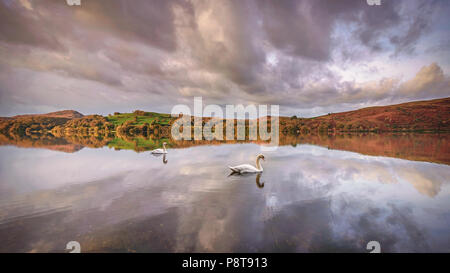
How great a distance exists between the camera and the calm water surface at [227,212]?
4.49m

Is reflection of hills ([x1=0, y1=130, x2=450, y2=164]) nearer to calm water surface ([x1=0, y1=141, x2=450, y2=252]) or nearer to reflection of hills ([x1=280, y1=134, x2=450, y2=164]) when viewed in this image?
reflection of hills ([x1=280, y1=134, x2=450, y2=164])

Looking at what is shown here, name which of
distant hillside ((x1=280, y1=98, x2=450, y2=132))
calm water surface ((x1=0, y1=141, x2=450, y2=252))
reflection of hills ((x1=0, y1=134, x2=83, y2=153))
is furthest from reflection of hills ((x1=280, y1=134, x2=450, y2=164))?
distant hillside ((x1=280, y1=98, x2=450, y2=132))

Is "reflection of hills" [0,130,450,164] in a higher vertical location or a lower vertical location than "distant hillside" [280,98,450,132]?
lower

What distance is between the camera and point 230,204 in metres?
6.96

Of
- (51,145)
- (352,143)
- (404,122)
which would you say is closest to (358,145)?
(352,143)

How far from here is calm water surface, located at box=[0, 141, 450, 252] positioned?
4.49 m

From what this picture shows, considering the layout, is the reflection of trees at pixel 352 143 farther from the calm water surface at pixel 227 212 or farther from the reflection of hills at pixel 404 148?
the calm water surface at pixel 227 212

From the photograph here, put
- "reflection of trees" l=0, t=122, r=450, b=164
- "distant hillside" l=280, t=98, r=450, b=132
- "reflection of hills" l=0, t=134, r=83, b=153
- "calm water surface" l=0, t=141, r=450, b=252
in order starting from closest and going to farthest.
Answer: "calm water surface" l=0, t=141, r=450, b=252
"reflection of trees" l=0, t=122, r=450, b=164
"reflection of hills" l=0, t=134, r=83, b=153
"distant hillside" l=280, t=98, r=450, b=132

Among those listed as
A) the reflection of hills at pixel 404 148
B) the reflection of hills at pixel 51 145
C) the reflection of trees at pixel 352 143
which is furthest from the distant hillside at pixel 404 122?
the reflection of hills at pixel 51 145
